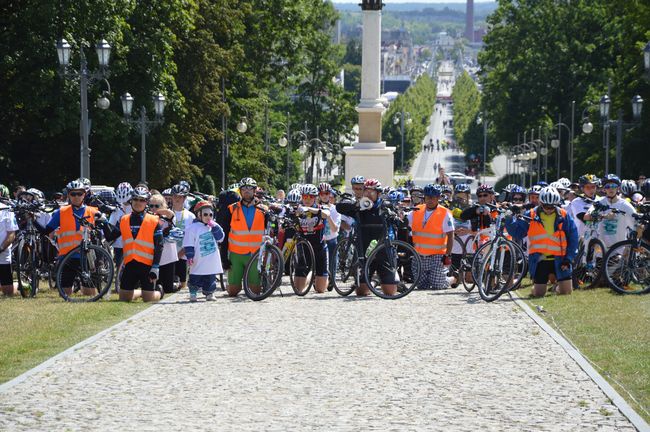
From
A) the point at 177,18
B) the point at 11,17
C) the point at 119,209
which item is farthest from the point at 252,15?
the point at 119,209

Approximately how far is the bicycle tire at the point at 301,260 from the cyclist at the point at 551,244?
3217mm

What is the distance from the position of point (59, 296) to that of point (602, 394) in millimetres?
10792

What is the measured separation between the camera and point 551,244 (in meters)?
20.4

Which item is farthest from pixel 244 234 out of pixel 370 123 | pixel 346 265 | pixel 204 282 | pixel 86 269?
pixel 370 123

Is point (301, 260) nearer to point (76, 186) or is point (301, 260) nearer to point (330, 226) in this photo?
point (330, 226)

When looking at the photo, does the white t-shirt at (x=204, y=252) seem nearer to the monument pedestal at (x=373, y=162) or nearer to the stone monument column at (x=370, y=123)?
the stone monument column at (x=370, y=123)

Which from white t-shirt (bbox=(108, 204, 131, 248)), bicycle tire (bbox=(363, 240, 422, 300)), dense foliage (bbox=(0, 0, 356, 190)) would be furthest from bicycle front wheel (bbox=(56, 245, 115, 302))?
dense foliage (bbox=(0, 0, 356, 190))

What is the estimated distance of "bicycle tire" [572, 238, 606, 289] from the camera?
21.6 m

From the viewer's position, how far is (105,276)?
20047mm

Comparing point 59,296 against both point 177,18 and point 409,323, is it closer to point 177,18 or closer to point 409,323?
point 409,323

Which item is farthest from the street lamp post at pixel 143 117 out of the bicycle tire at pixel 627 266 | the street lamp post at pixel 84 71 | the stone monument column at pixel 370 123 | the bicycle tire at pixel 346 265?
the bicycle tire at pixel 627 266

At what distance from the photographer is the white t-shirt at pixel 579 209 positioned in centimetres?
2264

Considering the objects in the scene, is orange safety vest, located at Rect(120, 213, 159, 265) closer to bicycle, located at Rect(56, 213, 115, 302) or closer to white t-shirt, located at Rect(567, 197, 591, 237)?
bicycle, located at Rect(56, 213, 115, 302)

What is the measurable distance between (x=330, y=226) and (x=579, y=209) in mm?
4019
